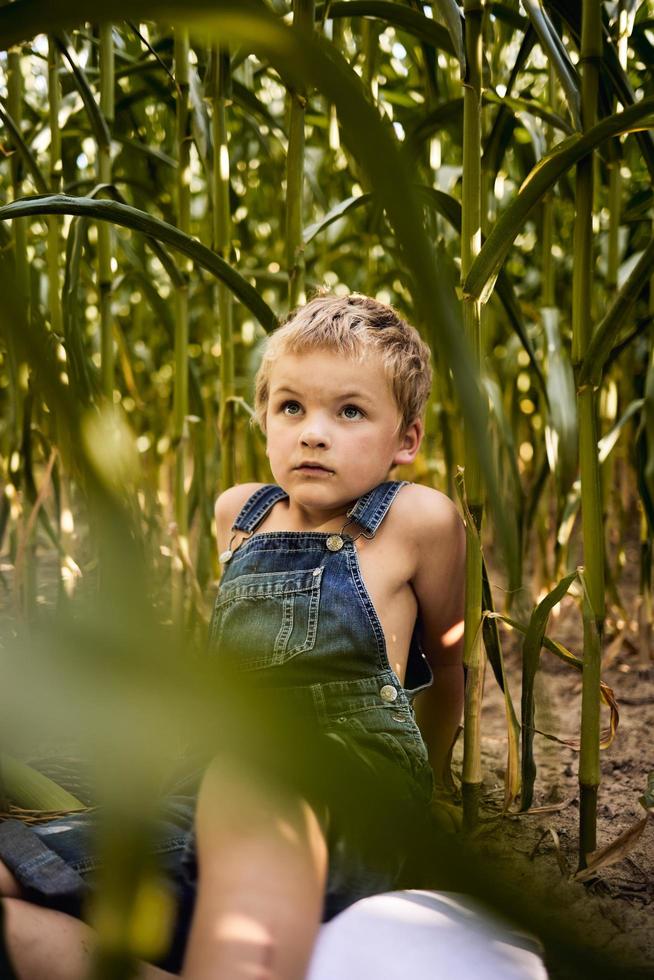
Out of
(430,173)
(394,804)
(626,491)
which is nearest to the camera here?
(394,804)

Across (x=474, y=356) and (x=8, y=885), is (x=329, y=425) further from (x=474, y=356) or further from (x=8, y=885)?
(x=8, y=885)

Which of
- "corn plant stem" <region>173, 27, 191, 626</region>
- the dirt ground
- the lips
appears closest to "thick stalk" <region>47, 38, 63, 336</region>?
"corn plant stem" <region>173, 27, 191, 626</region>

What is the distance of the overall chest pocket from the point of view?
2.64ft

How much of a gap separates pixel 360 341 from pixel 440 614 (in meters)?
0.28

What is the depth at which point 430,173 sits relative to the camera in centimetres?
132

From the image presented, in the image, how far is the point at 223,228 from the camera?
3.17 ft

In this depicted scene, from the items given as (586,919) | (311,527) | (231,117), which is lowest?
(586,919)

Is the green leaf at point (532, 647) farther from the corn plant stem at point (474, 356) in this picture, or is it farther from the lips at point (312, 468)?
the lips at point (312, 468)

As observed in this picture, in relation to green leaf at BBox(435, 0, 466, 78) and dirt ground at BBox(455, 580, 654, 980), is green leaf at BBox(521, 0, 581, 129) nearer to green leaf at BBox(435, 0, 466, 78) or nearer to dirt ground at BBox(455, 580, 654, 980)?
green leaf at BBox(435, 0, 466, 78)

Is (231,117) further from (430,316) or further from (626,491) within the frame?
(430,316)

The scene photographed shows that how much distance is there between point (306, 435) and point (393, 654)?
22 cm

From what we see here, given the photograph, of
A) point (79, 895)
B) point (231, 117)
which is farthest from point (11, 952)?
point (231, 117)

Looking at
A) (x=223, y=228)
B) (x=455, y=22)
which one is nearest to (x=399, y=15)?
(x=455, y=22)

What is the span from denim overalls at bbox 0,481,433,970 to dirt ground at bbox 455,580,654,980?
0.42 feet
